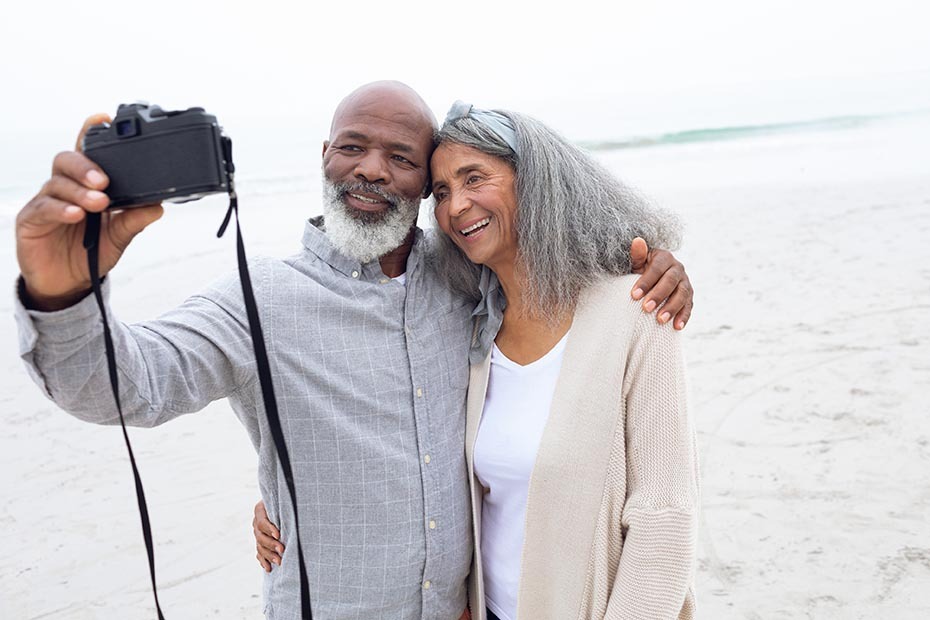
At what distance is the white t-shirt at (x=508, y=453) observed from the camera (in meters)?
2.18

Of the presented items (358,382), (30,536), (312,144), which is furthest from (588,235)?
(312,144)

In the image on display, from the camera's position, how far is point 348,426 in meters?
2.06

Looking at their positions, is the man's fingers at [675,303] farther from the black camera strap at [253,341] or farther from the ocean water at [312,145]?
the ocean water at [312,145]

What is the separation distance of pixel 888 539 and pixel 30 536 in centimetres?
514

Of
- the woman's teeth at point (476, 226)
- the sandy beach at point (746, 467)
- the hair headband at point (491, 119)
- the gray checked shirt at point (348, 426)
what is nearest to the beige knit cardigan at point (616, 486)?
the gray checked shirt at point (348, 426)

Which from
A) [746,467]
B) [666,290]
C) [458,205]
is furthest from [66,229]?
[746,467]

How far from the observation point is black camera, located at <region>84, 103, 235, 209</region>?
1.41m

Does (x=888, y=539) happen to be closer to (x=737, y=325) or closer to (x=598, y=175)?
(x=598, y=175)

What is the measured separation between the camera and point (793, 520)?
13.7 feet

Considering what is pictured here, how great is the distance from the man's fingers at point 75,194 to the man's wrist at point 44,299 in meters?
0.20

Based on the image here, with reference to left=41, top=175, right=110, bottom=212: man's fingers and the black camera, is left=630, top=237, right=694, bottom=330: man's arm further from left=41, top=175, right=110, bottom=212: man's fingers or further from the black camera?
left=41, top=175, right=110, bottom=212: man's fingers

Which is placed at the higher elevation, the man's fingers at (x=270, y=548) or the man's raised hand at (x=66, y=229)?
the man's raised hand at (x=66, y=229)

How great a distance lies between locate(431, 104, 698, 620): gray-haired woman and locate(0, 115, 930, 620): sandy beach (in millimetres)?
697

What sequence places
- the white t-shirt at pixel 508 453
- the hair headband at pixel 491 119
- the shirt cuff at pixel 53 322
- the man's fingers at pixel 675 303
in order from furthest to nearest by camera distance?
the hair headband at pixel 491 119, the white t-shirt at pixel 508 453, the man's fingers at pixel 675 303, the shirt cuff at pixel 53 322
